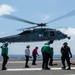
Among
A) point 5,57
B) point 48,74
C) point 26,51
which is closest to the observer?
point 48,74

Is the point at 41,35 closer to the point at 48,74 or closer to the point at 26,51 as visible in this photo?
the point at 26,51

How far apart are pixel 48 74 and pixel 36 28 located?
33.1 m

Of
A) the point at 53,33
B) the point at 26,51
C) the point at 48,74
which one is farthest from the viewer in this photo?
the point at 53,33

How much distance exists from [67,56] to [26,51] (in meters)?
4.22

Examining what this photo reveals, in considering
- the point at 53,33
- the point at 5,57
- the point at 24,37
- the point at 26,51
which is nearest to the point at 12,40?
the point at 24,37

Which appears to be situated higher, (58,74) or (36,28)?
(36,28)

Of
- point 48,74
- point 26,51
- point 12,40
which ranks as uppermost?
point 12,40

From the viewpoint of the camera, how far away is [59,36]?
4850 cm

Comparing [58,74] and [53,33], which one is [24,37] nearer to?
[53,33]

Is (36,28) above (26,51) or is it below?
above

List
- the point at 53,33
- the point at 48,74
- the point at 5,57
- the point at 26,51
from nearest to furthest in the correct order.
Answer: the point at 48,74 → the point at 5,57 → the point at 26,51 → the point at 53,33

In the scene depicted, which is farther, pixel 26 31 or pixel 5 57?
pixel 26 31

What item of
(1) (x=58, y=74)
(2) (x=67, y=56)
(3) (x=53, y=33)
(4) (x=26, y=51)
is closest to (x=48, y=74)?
(1) (x=58, y=74)

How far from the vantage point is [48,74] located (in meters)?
16.8
